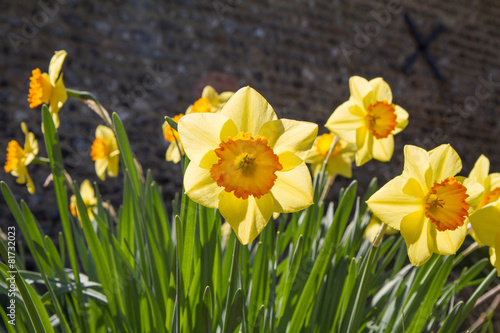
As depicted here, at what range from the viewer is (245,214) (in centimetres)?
52

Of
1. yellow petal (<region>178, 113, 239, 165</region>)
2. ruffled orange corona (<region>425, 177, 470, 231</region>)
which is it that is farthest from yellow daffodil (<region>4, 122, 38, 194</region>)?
ruffled orange corona (<region>425, 177, 470, 231</region>)

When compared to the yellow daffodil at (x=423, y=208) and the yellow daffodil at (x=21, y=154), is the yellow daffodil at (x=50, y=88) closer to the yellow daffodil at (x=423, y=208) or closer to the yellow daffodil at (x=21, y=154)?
the yellow daffodil at (x=21, y=154)

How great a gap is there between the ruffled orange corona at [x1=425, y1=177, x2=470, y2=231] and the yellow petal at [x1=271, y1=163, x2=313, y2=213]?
18 centimetres

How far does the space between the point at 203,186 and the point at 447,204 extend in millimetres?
314

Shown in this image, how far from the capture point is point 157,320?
726mm

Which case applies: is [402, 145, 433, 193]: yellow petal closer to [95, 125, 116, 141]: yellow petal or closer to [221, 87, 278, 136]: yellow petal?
[221, 87, 278, 136]: yellow petal

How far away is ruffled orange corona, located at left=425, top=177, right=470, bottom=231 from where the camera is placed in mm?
550

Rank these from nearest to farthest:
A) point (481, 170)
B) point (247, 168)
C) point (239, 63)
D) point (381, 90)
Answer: point (247, 168)
point (481, 170)
point (381, 90)
point (239, 63)

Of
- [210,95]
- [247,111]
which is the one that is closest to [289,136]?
[247,111]

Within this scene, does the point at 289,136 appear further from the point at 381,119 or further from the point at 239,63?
the point at 239,63

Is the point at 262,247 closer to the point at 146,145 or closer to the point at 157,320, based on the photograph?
the point at 157,320

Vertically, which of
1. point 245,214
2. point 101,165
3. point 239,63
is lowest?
point 239,63

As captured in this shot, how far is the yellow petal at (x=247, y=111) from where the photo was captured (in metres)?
0.52

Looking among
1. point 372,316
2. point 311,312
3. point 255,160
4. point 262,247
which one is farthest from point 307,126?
point 372,316
